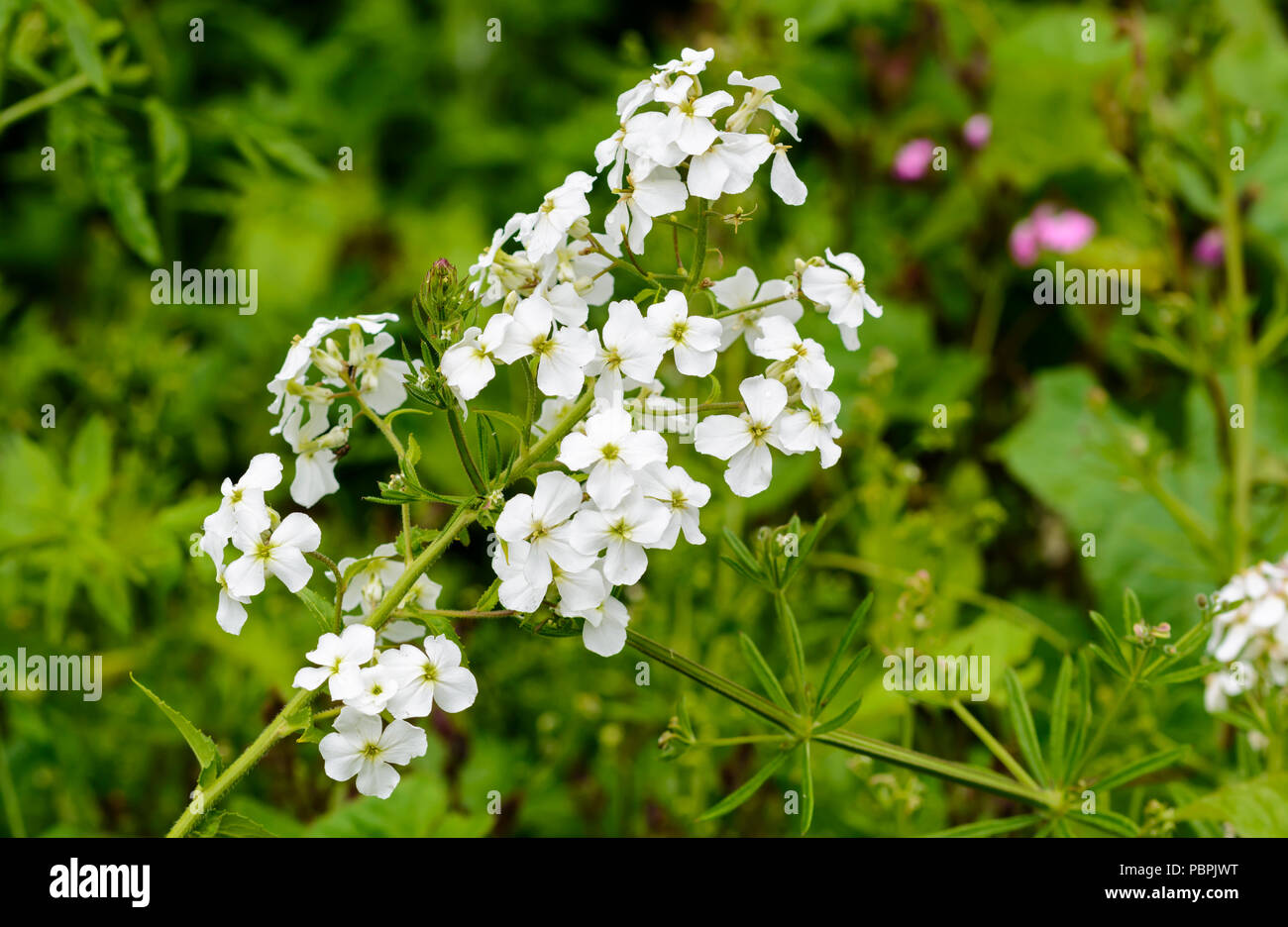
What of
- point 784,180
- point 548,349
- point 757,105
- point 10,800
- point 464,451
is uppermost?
point 757,105

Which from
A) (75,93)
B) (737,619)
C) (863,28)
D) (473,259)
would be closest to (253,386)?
(473,259)

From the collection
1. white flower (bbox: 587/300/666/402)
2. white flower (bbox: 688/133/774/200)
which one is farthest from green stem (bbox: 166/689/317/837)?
white flower (bbox: 688/133/774/200)

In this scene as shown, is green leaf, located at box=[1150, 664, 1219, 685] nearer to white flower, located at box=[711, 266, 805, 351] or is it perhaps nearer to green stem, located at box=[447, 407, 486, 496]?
white flower, located at box=[711, 266, 805, 351]

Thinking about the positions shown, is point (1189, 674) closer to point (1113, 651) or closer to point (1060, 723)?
point (1113, 651)

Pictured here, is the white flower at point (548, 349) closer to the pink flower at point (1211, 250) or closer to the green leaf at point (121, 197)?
the green leaf at point (121, 197)

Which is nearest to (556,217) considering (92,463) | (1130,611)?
(1130,611)

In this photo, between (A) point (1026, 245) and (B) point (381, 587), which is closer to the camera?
(B) point (381, 587)
